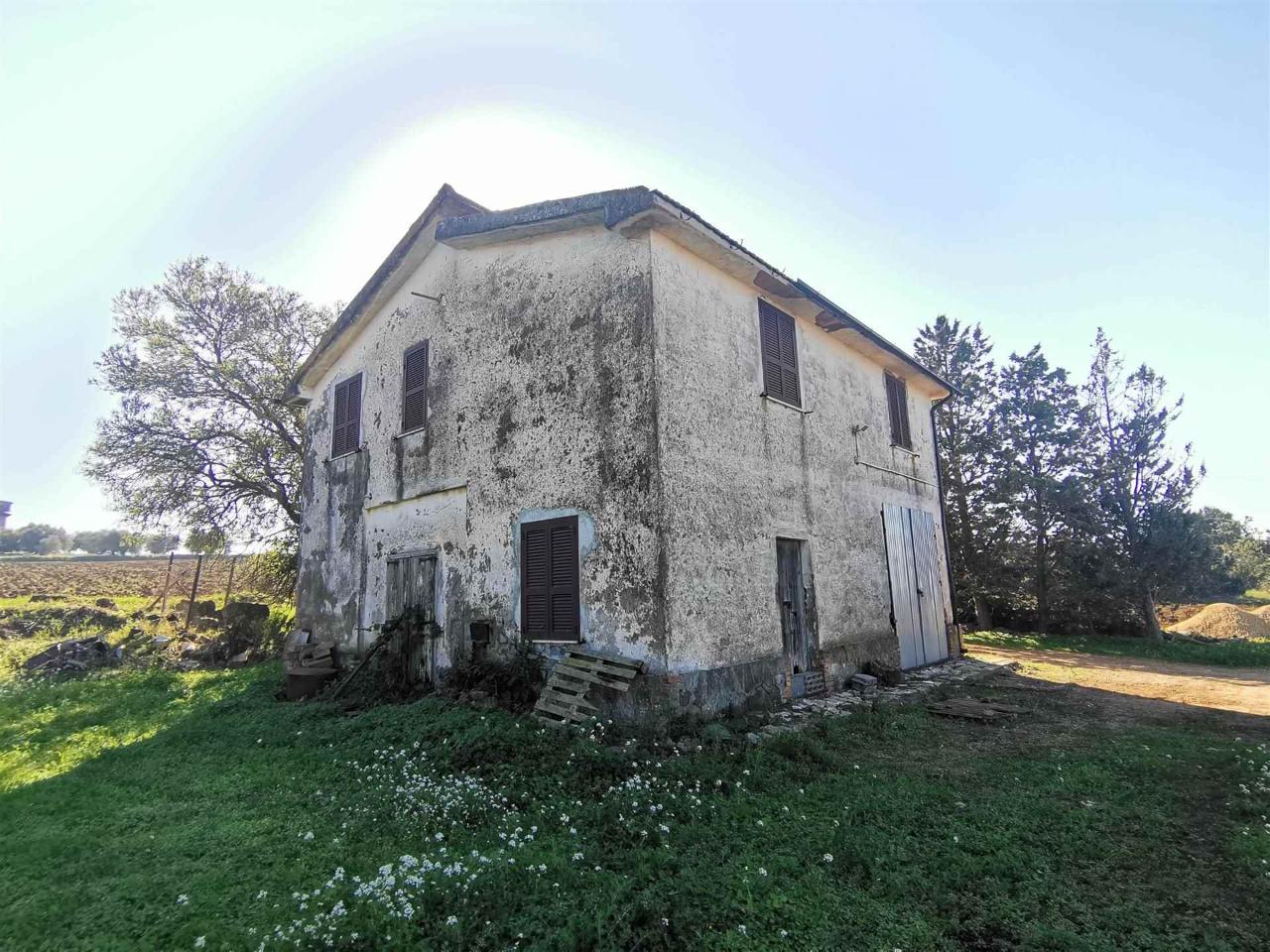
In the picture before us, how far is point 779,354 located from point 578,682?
18.6 feet

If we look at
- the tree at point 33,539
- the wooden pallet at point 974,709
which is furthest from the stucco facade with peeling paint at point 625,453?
the tree at point 33,539

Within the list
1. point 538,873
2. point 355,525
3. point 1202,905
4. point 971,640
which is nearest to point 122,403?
point 355,525

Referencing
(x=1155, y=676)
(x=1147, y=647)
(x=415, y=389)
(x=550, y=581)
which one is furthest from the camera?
(x=1147, y=647)

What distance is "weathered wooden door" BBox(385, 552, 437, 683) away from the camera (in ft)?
30.5

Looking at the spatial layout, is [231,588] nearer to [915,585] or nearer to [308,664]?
[308,664]

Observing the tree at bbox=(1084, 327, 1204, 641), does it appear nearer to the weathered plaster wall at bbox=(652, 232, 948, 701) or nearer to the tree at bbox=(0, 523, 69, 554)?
the weathered plaster wall at bbox=(652, 232, 948, 701)

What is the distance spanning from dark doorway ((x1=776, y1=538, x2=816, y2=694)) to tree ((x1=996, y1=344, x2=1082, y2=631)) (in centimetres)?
1410

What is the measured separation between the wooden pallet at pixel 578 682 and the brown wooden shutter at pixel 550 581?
18.3 inches

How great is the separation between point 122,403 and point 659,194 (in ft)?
56.1

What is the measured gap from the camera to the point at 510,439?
27.6 feet

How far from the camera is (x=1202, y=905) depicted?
11.2 feet

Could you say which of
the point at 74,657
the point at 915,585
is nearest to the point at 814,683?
the point at 915,585

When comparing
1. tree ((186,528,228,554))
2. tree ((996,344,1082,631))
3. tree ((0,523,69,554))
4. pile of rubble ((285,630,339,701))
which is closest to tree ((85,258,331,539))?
tree ((186,528,228,554))

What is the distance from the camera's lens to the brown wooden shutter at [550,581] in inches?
295
